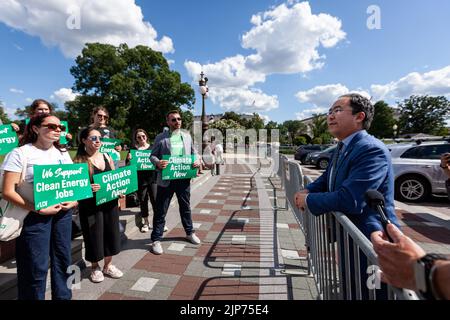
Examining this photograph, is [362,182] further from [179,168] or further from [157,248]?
[157,248]

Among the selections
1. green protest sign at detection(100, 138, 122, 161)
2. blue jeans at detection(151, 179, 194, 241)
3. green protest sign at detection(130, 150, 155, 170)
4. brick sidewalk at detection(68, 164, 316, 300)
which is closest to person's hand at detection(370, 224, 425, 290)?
brick sidewalk at detection(68, 164, 316, 300)

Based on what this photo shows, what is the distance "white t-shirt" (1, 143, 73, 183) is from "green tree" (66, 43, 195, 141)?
87.2 ft

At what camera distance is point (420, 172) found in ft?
21.8

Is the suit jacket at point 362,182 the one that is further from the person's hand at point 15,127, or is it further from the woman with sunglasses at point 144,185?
the person's hand at point 15,127

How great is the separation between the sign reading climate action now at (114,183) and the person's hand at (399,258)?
2457 mm

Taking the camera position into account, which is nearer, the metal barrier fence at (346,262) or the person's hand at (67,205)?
the metal barrier fence at (346,262)

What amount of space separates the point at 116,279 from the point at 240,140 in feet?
124

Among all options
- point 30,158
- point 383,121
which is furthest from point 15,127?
point 383,121

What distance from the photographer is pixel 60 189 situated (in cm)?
202

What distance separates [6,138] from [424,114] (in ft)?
241

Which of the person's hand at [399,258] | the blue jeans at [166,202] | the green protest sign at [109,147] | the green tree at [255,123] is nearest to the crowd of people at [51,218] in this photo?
the blue jeans at [166,202]

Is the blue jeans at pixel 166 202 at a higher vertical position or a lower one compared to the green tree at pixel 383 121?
lower

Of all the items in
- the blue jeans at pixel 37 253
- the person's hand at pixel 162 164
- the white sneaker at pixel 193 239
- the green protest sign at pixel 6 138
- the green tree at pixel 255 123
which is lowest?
the white sneaker at pixel 193 239

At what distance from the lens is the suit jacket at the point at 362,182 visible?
4.96 feet
